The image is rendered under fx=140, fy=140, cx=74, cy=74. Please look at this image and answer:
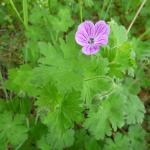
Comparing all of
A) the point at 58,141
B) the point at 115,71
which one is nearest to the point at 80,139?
the point at 58,141

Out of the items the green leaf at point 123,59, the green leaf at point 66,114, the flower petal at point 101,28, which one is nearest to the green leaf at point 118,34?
the green leaf at point 123,59

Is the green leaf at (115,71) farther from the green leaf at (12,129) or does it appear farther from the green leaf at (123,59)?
the green leaf at (12,129)

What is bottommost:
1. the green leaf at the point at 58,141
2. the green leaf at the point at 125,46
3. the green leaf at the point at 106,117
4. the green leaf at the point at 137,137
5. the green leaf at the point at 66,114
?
the green leaf at the point at 137,137

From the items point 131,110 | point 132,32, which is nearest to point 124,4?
point 132,32

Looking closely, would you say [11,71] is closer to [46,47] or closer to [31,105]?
[31,105]

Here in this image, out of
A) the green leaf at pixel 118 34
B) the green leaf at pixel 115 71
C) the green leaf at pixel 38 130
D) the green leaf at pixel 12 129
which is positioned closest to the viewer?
the green leaf at pixel 115 71

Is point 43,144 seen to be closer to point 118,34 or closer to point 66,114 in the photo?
point 66,114

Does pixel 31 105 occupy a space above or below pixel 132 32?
below
